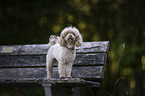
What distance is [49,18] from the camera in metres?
7.05

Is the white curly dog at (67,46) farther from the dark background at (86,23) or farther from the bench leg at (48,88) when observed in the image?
the dark background at (86,23)

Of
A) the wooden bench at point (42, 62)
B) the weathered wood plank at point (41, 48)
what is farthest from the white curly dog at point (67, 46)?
the weathered wood plank at point (41, 48)

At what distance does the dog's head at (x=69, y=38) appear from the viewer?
2.42 metres

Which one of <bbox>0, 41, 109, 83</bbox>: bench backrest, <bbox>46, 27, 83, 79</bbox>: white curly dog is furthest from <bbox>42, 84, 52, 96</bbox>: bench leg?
<bbox>0, 41, 109, 83</bbox>: bench backrest

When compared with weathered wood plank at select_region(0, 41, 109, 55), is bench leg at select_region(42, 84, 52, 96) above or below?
below

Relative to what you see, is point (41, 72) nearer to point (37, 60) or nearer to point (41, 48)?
point (37, 60)

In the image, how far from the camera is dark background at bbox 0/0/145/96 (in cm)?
590

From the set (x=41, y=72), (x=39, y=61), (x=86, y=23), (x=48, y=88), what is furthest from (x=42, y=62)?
(x=86, y=23)

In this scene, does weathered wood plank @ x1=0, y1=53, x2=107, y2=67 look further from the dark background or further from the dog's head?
the dark background

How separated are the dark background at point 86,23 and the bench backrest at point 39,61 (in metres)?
2.57

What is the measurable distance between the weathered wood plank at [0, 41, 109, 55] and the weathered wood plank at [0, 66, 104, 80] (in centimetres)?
29

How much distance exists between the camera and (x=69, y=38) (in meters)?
2.43

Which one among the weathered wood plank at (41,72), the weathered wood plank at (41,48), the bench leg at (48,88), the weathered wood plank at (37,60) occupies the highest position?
the weathered wood plank at (41,48)

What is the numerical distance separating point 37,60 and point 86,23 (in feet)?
14.8
